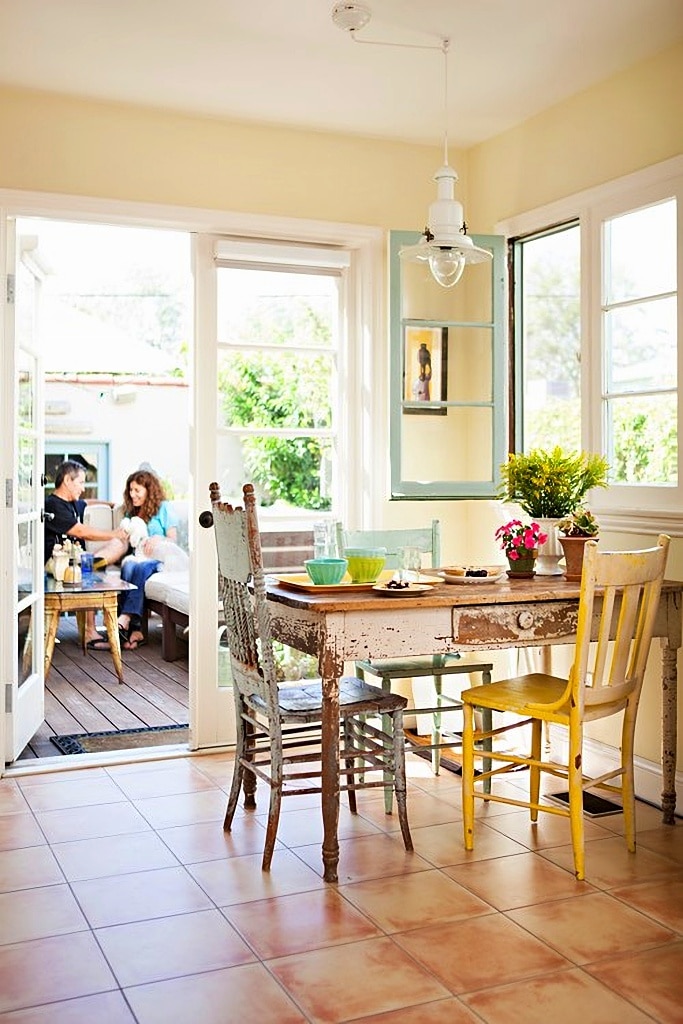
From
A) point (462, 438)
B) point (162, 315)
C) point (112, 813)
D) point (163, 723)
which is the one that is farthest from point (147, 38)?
point (162, 315)

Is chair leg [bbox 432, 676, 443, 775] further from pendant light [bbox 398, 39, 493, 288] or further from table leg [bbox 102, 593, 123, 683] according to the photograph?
table leg [bbox 102, 593, 123, 683]

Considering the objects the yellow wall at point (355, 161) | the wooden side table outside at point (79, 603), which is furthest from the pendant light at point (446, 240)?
the wooden side table outside at point (79, 603)

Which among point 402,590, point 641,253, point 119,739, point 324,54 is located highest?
point 324,54

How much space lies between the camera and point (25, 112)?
4211 millimetres

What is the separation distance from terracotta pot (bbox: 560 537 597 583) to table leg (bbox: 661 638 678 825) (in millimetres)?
374

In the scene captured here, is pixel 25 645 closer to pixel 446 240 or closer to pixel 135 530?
pixel 446 240

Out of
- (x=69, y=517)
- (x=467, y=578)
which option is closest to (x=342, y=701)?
(x=467, y=578)

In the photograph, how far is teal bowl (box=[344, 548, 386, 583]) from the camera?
11.4 feet

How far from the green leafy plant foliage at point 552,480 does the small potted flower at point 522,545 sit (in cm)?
14

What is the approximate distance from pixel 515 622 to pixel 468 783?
1.75 feet

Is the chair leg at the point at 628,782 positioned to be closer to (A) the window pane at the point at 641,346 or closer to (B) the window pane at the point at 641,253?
(A) the window pane at the point at 641,346

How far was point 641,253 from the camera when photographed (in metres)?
4.00

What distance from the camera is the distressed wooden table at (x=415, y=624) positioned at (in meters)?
3.09

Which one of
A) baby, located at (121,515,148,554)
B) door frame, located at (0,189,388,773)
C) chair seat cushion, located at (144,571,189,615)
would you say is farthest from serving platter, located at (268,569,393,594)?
baby, located at (121,515,148,554)
